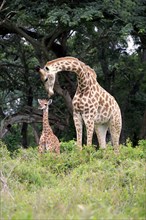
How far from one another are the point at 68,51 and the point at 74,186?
456 inches

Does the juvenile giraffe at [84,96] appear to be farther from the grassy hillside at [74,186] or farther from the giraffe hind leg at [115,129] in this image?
the grassy hillside at [74,186]

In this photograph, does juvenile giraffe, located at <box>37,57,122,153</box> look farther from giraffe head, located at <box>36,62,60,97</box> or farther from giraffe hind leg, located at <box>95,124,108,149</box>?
giraffe hind leg, located at <box>95,124,108,149</box>

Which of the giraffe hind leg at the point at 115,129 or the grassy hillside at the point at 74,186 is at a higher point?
the giraffe hind leg at the point at 115,129

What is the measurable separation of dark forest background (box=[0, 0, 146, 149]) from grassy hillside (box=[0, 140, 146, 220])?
157 inches

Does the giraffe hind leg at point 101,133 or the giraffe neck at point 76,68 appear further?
the giraffe hind leg at point 101,133

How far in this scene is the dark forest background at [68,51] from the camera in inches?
532

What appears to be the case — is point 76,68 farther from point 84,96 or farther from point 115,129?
point 115,129

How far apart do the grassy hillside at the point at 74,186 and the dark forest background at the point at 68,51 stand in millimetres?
3994

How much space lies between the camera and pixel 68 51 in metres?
18.8

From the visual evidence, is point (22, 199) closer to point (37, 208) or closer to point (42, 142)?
point (37, 208)

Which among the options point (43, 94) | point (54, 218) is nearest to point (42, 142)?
point (54, 218)

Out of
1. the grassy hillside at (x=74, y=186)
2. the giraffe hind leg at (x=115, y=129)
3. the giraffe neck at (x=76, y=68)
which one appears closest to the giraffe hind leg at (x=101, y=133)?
the giraffe hind leg at (x=115, y=129)

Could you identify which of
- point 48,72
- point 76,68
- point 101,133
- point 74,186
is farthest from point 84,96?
point 74,186

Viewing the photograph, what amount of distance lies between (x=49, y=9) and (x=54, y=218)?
8.70 m
